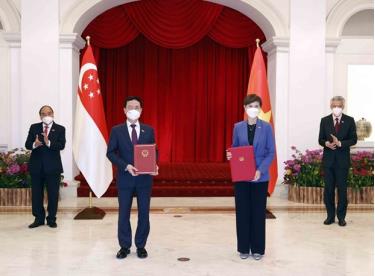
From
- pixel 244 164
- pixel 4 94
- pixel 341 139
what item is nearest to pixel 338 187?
pixel 341 139

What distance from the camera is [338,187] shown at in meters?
7.17

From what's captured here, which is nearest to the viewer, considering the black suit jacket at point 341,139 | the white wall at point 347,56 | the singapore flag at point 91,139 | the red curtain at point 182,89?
the black suit jacket at point 341,139

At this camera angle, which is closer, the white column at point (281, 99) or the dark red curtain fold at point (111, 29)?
the white column at point (281, 99)

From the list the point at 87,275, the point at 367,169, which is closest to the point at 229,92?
the point at 367,169

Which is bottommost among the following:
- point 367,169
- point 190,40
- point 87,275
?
point 87,275

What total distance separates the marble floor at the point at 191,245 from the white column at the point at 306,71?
1.78 meters

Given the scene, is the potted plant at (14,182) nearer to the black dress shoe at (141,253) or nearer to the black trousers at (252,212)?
the black dress shoe at (141,253)

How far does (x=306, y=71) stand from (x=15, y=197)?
536cm

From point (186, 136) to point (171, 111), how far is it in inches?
28.0

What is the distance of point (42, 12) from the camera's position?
9445 millimetres

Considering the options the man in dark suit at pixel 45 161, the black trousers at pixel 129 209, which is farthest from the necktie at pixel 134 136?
the man in dark suit at pixel 45 161

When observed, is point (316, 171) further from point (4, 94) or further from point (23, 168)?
point (4, 94)

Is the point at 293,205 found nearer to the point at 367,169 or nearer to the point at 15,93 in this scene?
the point at 367,169

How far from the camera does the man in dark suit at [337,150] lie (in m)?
7.01
